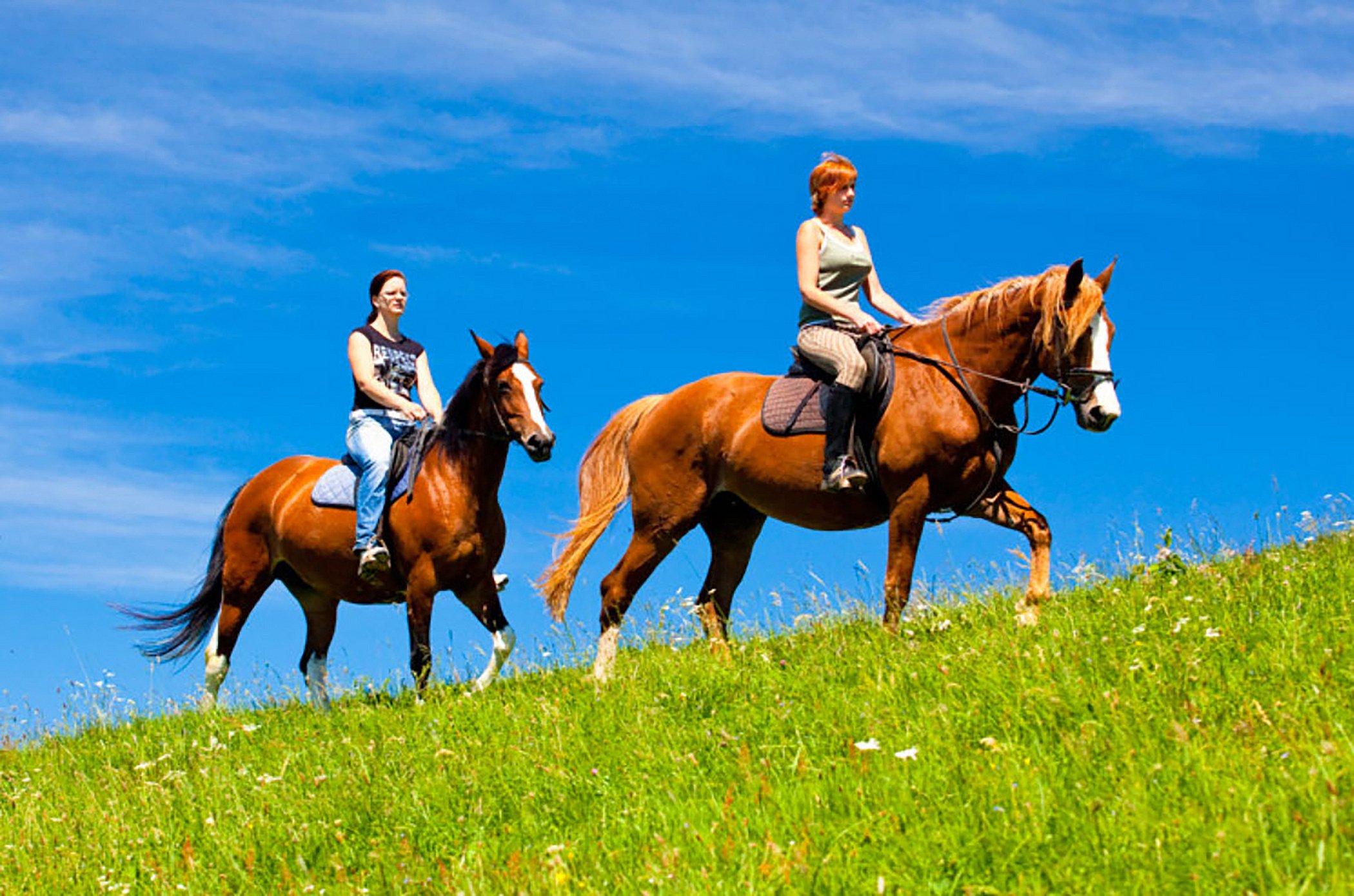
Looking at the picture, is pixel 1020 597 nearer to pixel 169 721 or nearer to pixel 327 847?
pixel 327 847

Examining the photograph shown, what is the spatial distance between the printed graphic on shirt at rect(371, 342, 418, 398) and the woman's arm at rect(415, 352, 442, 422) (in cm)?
5

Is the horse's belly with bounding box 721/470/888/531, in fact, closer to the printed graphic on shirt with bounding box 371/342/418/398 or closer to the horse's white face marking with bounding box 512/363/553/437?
the horse's white face marking with bounding box 512/363/553/437

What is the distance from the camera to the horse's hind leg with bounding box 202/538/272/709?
13500 mm

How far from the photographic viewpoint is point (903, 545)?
9.94 m

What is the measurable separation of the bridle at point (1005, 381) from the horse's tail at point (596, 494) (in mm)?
2697

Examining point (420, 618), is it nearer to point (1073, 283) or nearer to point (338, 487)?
point (338, 487)

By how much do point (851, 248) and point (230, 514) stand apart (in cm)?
725

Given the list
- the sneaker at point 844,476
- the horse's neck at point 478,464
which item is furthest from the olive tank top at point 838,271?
the horse's neck at point 478,464

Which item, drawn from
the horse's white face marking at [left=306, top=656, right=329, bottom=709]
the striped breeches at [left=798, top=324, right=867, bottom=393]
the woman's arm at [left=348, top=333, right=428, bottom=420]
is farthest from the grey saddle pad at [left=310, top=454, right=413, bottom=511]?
the striped breeches at [left=798, top=324, right=867, bottom=393]

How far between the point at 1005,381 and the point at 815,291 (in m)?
1.66

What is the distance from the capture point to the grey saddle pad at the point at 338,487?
39.8 ft

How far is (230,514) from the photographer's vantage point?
13.8 metres

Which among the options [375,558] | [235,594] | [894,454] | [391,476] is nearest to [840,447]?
[894,454]

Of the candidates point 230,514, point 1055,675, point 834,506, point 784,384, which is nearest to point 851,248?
point 784,384
